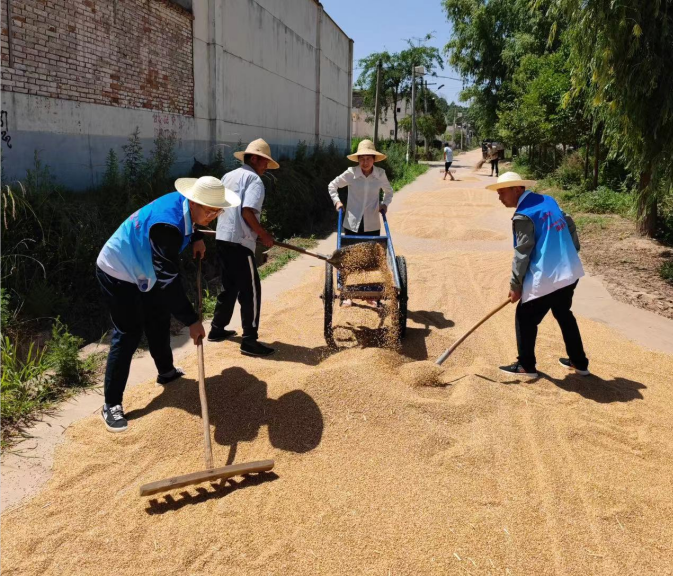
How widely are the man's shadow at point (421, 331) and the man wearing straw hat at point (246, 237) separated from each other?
4.27 feet

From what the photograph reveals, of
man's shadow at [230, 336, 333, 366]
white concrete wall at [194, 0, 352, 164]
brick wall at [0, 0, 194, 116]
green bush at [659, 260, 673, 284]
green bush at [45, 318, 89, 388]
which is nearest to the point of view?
green bush at [45, 318, 89, 388]

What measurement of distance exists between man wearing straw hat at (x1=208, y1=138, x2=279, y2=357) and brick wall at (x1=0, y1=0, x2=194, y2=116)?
3737 millimetres

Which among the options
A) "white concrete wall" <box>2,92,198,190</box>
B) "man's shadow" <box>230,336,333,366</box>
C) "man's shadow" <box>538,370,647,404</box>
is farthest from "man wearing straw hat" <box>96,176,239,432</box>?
"white concrete wall" <box>2,92,198,190</box>

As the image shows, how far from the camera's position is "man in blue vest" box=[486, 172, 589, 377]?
432 centimetres

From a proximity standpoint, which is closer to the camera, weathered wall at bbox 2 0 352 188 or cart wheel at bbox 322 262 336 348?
cart wheel at bbox 322 262 336 348

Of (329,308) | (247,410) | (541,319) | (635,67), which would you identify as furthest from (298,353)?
(635,67)

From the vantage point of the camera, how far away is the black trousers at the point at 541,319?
4453 mm

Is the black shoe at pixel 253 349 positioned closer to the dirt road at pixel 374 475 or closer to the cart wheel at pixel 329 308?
the dirt road at pixel 374 475

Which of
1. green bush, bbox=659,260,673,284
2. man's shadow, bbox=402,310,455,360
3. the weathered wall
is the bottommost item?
man's shadow, bbox=402,310,455,360

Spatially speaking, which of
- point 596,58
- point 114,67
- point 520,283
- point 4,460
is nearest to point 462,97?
point 596,58

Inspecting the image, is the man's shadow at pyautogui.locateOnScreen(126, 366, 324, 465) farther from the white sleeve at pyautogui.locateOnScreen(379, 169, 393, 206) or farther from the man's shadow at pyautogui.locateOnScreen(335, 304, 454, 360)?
the white sleeve at pyautogui.locateOnScreen(379, 169, 393, 206)

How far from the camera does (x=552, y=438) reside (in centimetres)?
370

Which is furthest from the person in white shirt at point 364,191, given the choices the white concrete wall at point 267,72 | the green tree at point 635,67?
the white concrete wall at point 267,72

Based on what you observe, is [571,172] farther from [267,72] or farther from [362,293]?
[362,293]
